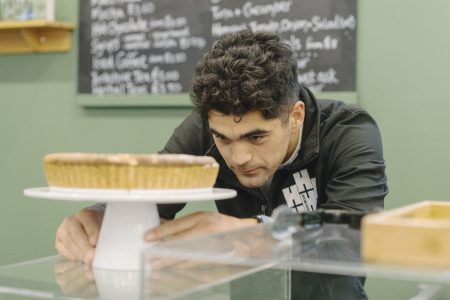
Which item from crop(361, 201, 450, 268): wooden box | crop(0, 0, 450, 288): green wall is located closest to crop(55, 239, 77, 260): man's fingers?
crop(361, 201, 450, 268): wooden box

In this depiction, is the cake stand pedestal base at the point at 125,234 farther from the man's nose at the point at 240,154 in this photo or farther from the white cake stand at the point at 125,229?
the man's nose at the point at 240,154

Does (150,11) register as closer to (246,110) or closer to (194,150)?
(194,150)

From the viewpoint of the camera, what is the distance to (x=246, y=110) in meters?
1.44

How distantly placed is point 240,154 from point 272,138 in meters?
0.09

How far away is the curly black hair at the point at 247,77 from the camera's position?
1.43 m

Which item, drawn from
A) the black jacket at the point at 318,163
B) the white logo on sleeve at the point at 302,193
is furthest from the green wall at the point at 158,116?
the white logo on sleeve at the point at 302,193

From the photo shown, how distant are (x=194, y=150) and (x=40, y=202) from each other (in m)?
1.33

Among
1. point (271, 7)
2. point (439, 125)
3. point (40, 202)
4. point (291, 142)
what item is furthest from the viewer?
point (40, 202)

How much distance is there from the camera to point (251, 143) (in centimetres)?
150

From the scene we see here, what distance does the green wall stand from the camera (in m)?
2.15

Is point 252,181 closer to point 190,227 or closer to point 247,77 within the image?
point 247,77

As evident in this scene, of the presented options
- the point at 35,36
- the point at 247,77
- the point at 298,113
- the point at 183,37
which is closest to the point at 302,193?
the point at 298,113

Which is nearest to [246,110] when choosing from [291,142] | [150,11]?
[291,142]

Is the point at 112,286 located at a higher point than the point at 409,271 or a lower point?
lower
